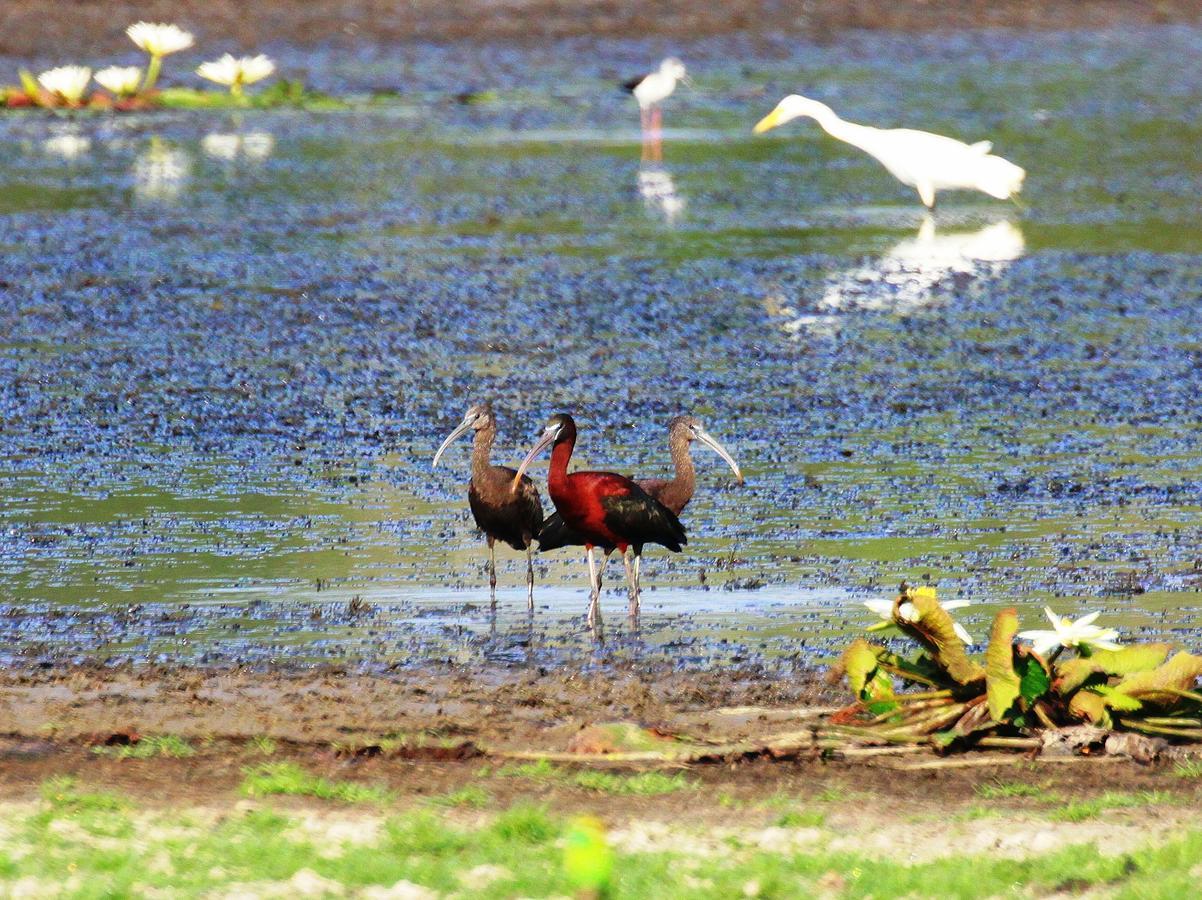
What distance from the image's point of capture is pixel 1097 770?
685 cm

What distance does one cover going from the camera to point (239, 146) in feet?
85.0

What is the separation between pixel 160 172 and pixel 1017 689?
704 inches

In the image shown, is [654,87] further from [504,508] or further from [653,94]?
[504,508]

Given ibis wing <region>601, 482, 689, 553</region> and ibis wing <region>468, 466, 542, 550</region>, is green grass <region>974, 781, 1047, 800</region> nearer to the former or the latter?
ibis wing <region>601, 482, 689, 553</region>

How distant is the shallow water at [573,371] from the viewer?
368 inches

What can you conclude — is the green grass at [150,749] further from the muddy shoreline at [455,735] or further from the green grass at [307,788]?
the green grass at [307,788]

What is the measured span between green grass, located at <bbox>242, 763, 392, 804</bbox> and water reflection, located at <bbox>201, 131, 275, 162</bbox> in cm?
1859

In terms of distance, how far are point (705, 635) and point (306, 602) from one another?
167cm

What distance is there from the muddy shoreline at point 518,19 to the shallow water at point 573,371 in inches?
390

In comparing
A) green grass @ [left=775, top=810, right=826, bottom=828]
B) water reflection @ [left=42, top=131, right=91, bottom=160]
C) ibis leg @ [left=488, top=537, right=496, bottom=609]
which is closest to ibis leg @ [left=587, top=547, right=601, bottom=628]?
ibis leg @ [left=488, top=537, right=496, bottom=609]

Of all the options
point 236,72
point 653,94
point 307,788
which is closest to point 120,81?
point 236,72

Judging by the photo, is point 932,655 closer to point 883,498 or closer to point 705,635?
point 705,635

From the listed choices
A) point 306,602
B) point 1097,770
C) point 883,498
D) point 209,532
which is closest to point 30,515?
point 209,532

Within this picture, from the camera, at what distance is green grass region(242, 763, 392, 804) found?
255 inches
